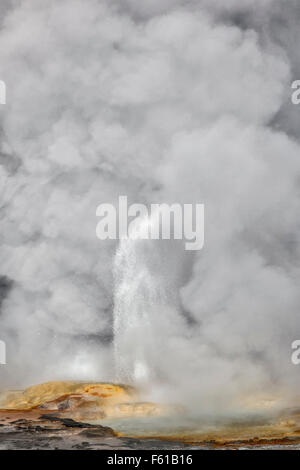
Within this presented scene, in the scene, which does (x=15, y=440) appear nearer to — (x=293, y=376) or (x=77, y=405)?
(x=77, y=405)

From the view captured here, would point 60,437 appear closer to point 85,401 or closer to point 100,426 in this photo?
point 100,426

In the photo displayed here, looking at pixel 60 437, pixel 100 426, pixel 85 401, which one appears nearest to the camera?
pixel 60 437

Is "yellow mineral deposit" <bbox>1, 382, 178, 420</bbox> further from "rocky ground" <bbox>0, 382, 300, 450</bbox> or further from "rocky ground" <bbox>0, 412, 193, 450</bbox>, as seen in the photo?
"rocky ground" <bbox>0, 412, 193, 450</bbox>

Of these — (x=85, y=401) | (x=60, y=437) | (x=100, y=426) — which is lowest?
(x=60, y=437)

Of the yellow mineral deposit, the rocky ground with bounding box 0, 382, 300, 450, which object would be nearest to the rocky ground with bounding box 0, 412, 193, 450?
the rocky ground with bounding box 0, 382, 300, 450

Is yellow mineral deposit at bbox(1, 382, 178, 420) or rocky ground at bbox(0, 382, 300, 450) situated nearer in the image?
rocky ground at bbox(0, 382, 300, 450)

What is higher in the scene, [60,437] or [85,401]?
[85,401]

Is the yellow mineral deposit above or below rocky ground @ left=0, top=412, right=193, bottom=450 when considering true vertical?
→ above

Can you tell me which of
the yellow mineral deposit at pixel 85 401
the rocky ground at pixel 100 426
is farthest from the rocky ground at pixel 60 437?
the yellow mineral deposit at pixel 85 401

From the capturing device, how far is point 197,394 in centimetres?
4019

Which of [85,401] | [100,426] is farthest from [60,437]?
[85,401]

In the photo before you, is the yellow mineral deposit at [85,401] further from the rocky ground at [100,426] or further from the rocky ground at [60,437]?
the rocky ground at [60,437]

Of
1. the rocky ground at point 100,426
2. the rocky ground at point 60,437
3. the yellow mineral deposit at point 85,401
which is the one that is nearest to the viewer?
the rocky ground at point 60,437
